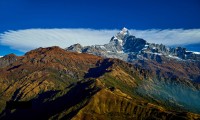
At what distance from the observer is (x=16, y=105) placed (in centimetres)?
4347

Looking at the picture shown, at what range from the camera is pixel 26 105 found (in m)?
44.2

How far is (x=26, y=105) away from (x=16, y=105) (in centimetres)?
140
